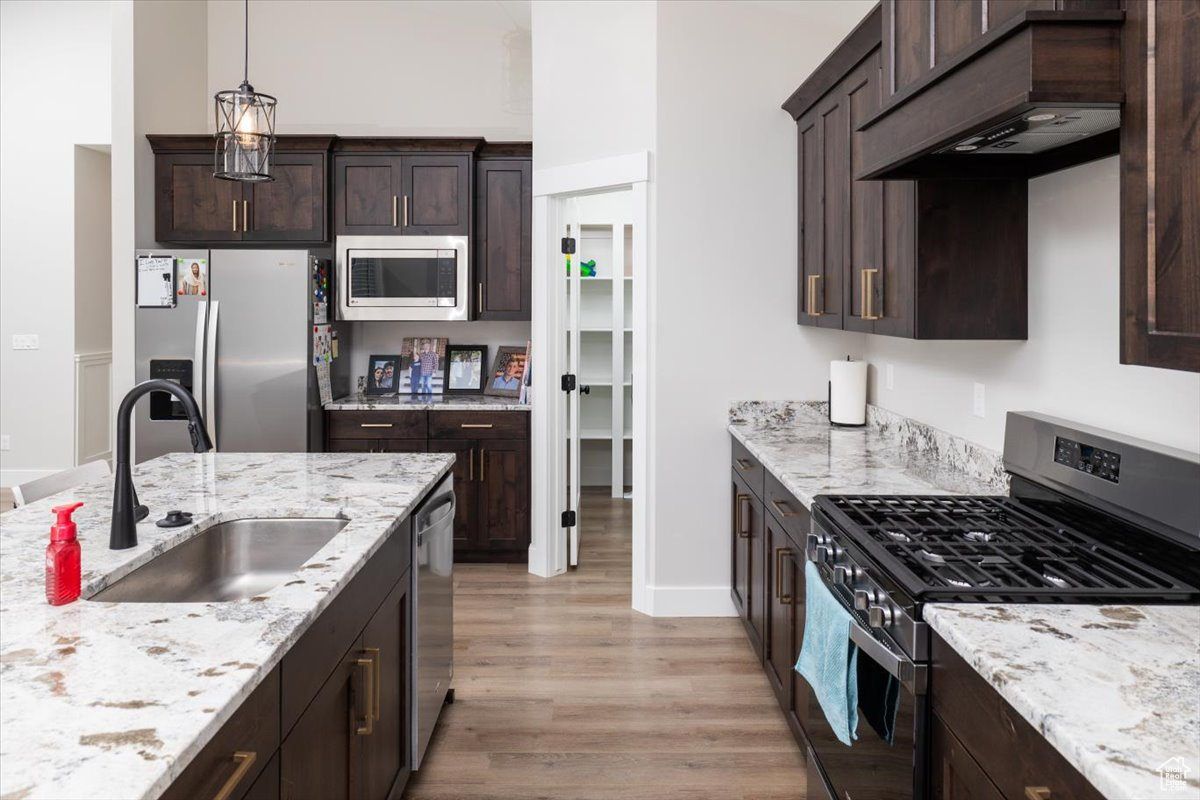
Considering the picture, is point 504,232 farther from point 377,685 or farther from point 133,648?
point 133,648

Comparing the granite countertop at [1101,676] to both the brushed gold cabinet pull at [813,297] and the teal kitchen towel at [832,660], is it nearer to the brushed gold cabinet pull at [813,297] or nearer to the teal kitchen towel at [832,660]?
the teal kitchen towel at [832,660]

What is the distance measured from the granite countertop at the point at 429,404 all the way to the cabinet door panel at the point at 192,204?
122cm

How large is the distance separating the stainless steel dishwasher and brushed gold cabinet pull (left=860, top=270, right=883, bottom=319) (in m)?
1.58

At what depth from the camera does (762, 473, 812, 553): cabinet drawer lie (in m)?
2.63

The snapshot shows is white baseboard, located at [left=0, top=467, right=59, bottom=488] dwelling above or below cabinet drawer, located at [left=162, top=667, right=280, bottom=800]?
below

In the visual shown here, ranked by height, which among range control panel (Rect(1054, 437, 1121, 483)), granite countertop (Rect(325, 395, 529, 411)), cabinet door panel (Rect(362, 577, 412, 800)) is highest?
granite countertop (Rect(325, 395, 529, 411))

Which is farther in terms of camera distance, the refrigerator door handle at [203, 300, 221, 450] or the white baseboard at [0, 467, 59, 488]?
the white baseboard at [0, 467, 59, 488]

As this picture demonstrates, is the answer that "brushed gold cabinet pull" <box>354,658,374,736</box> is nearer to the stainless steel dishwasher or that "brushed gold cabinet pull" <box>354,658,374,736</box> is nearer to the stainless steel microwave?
the stainless steel dishwasher

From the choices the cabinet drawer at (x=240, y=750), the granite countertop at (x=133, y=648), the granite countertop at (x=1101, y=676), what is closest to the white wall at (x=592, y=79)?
the granite countertop at (x=133, y=648)

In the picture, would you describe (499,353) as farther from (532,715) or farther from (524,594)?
(532,715)

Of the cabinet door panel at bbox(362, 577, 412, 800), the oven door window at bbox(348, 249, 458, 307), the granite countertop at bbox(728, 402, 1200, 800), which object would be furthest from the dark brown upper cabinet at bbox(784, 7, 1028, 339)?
the oven door window at bbox(348, 249, 458, 307)

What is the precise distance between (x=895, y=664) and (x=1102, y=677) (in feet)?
1.41

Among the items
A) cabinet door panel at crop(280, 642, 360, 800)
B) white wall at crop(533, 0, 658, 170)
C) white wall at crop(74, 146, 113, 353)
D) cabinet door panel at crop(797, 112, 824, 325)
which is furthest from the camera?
white wall at crop(74, 146, 113, 353)

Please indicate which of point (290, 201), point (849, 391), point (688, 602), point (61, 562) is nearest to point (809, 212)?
point (849, 391)
